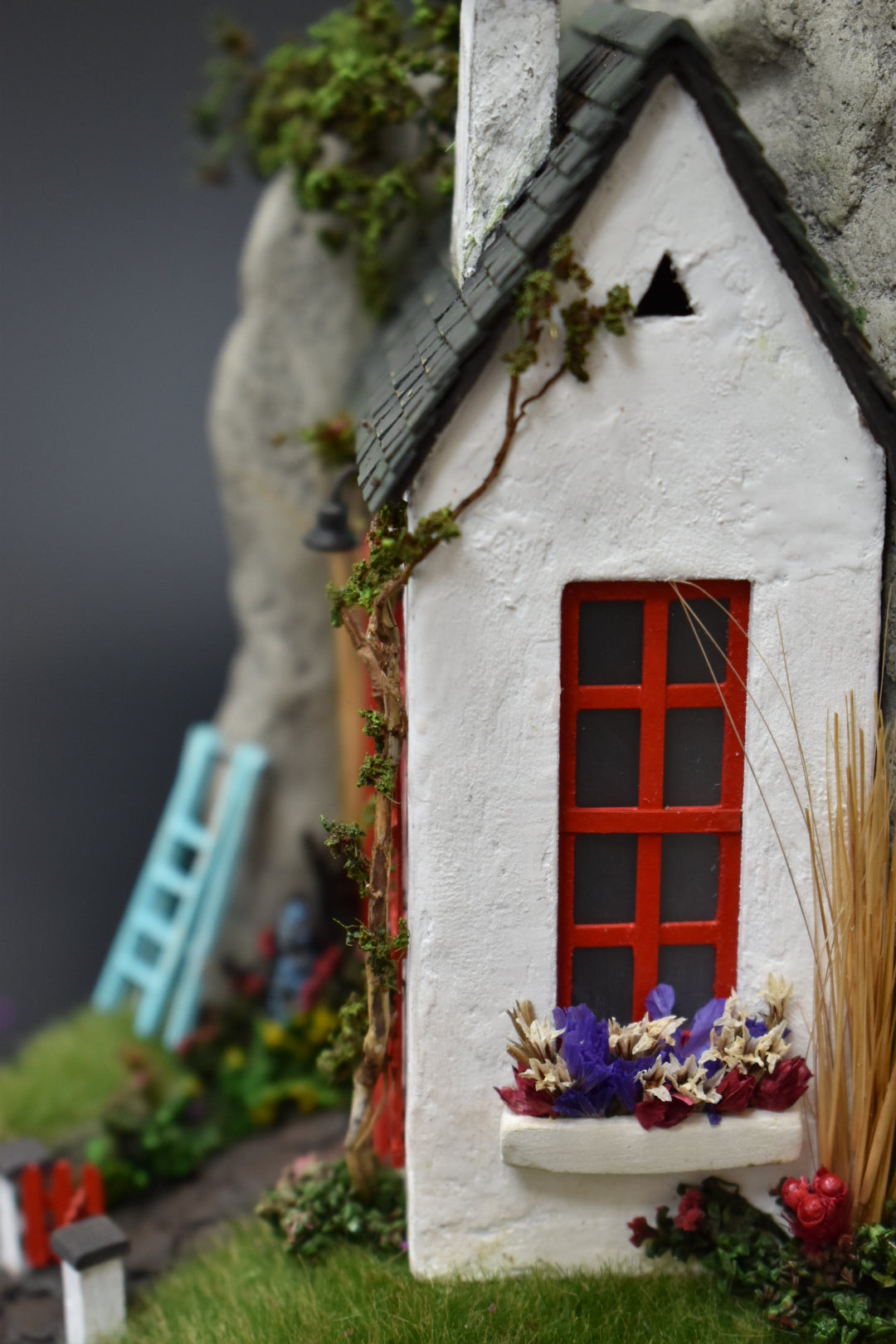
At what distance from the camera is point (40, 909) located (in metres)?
6.50

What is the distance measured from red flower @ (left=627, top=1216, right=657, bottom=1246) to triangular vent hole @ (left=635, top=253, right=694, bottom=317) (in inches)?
93.6

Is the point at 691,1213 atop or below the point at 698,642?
below

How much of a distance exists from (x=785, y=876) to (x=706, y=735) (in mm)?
424

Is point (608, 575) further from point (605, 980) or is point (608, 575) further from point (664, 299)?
point (605, 980)

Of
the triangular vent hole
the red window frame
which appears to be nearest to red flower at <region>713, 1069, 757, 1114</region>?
the red window frame

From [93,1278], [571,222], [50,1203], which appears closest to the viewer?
[571,222]

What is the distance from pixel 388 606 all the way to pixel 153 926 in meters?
3.04

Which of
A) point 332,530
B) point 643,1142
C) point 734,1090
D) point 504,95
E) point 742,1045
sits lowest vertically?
point 643,1142

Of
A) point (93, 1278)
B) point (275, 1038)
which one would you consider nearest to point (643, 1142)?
point (93, 1278)

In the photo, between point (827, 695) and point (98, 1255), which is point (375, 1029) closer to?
point (98, 1255)

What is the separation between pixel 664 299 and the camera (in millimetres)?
3314

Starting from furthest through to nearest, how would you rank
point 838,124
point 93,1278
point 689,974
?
point 93,1278, point 689,974, point 838,124

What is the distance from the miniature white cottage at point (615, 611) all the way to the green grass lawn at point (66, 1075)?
220cm

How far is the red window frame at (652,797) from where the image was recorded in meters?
3.37
